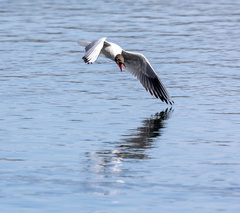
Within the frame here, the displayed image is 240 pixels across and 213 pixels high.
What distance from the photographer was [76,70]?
65.7 feet

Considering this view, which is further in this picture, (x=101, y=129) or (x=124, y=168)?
(x=101, y=129)

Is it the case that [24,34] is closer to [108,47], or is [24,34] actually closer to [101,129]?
[108,47]

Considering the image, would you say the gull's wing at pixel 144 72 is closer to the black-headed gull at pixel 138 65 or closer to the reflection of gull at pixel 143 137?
the black-headed gull at pixel 138 65

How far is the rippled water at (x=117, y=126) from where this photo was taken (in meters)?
9.93

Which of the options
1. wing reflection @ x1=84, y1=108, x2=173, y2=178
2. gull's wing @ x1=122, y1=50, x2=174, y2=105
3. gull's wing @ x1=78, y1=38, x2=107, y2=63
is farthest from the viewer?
gull's wing @ x1=122, y1=50, x2=174, y2=105

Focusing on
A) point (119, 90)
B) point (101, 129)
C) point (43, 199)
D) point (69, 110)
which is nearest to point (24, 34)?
point (119, 90)

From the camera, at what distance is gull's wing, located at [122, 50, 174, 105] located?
16609 mm

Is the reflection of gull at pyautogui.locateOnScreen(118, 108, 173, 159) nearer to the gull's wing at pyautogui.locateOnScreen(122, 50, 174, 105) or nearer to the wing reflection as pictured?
the wing reflection

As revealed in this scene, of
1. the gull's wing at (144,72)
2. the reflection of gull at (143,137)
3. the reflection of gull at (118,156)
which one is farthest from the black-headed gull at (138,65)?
the reflection of gull at (118,156)

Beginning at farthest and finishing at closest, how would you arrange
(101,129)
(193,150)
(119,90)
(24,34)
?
(24,34)
(119,90)
(101,129)
(193,150)

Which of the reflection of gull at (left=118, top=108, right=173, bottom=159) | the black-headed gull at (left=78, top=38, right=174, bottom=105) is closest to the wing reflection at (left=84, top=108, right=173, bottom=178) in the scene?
the reflection of gull at (left=118, top=108, right=173, bottom=159)

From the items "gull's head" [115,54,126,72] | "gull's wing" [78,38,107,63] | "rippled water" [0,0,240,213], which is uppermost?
"gull's wing" [78,38,107,63]

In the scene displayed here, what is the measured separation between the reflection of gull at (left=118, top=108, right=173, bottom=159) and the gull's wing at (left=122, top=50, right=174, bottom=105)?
137 centimetres

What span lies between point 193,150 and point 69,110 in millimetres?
3576
